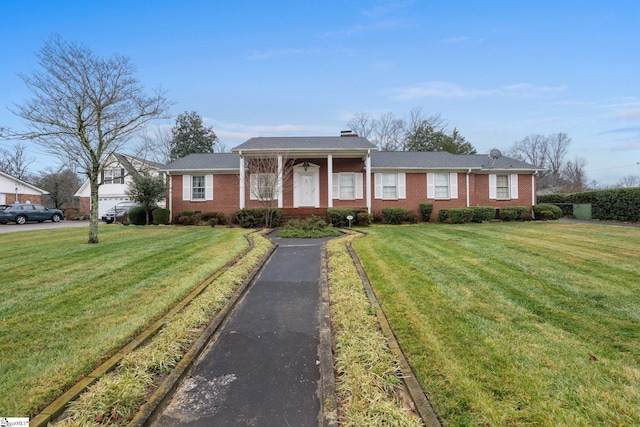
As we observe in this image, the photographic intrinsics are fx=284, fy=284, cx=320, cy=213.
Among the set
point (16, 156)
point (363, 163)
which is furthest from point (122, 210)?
point (16, 156)

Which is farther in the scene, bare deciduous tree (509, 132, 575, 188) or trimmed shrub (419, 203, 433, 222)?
bare deciduous tree (509, 132, 575, 188)

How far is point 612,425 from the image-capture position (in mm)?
1919

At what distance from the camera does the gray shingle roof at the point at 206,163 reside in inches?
677

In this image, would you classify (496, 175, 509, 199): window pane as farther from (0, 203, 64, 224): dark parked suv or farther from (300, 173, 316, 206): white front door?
(0, 203, 64, 224): dark parked suv

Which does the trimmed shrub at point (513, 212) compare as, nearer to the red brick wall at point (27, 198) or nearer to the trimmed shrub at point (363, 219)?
the trimmed shrub at point (363, 219)

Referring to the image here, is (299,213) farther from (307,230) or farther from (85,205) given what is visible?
(85,205)

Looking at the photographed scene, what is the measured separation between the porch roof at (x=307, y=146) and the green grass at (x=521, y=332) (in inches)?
358

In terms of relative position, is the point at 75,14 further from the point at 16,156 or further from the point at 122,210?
the point at 16,156

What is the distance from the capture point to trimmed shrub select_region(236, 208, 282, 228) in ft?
45.2

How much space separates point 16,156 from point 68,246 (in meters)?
43.4

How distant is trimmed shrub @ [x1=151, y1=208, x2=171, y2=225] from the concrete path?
1382 cm

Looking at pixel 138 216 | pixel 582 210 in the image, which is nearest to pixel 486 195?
pixel 582 210

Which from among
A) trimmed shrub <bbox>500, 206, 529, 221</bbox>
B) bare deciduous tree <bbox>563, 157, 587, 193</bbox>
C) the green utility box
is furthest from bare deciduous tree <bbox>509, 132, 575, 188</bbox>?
trimmed shrub <bbox>500, 206, 529, 221</bbox>

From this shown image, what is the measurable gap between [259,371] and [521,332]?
2961 millimetres
